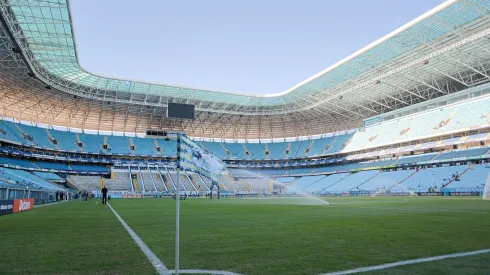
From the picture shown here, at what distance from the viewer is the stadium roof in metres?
36.6

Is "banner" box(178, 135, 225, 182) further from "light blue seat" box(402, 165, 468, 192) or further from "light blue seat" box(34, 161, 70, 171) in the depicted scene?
"light blue seat" box(34, 161, 70, 171)

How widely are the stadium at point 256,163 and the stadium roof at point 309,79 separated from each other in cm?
26

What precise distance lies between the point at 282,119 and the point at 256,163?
14057mm

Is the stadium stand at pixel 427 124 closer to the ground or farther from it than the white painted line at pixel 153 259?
farther from it

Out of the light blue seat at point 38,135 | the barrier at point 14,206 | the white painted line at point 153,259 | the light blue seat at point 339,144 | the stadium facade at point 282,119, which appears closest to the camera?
the white painted line at point 153,259

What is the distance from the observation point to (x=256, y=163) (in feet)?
303

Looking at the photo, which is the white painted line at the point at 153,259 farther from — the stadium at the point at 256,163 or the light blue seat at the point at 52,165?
the light blue seat at the point at 52,165

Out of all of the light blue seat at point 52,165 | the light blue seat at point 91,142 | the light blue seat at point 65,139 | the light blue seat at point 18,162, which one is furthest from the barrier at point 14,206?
the light blue seat at point 91,142

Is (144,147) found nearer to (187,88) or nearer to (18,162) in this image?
(18,162)

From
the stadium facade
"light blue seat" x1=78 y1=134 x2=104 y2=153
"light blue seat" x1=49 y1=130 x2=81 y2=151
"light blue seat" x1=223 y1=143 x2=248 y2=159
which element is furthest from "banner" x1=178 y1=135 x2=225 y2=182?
"light blue seat" x1=223 y1=143 x2=248 y2=159

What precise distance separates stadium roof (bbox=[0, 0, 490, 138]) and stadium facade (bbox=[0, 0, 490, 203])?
8.8 inches

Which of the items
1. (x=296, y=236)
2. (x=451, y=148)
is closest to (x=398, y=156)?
(x=451, y=148)

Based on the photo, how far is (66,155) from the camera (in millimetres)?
73562

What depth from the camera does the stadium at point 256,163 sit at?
254 inches
